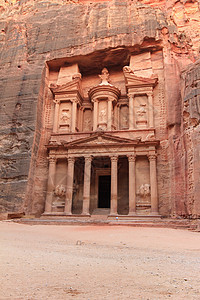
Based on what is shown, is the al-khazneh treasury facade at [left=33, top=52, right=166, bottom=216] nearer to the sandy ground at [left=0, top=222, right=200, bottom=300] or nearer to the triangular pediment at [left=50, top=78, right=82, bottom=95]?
the triangular pediment at [left=50, top=78, right=82, bottom=95]

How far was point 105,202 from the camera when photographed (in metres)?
20.2

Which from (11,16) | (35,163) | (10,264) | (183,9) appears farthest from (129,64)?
(10,264)

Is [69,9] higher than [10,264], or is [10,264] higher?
[69,9]

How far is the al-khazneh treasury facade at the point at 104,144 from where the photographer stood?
17.8 metres

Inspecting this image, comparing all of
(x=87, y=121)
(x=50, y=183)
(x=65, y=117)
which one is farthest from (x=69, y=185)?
(x=87, y=121)

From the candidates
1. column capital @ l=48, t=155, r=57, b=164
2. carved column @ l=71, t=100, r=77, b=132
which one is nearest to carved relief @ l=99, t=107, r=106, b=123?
carved column @ l=71, t=100, r=77, b=132

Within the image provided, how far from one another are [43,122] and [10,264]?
18056mm

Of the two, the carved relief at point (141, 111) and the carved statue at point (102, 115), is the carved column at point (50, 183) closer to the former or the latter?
the carved statue at point (102, 115)

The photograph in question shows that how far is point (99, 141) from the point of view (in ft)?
61.0

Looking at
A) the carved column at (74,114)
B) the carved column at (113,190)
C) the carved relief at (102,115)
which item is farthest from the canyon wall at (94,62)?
the carved relief at (102,115)

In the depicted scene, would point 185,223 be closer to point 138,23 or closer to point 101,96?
point 101,96

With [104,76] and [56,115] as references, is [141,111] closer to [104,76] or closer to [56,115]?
[104,76]

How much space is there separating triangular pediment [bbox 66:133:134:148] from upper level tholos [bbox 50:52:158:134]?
90cm

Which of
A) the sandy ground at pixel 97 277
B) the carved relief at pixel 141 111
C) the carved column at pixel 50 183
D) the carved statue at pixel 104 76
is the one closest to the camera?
the sandy ground at pixel 97 277
